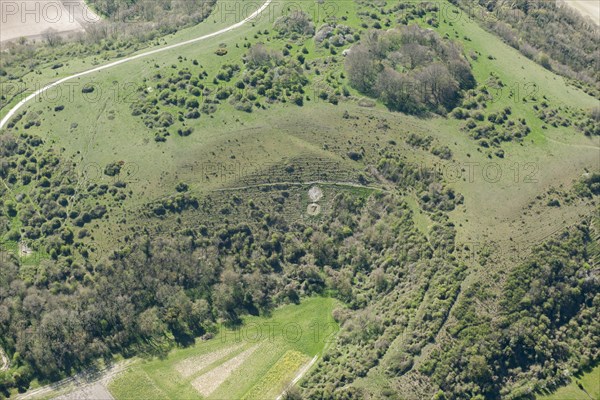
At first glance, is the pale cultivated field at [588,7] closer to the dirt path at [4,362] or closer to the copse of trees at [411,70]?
the copse of trees at [411,70]

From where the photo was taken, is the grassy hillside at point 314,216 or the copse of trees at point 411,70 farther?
the copse of trees at point 411,70

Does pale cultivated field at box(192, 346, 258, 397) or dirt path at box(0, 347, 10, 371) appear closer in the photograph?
pale cultivated field at box(192, 346, 258, 397)

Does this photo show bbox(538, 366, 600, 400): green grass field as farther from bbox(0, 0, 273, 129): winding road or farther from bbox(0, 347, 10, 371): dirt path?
bbox(0, 0, 273, 129): winding road

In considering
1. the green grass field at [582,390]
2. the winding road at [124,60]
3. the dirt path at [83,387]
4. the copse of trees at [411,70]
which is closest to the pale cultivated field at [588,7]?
the copse of trees at [411,70]

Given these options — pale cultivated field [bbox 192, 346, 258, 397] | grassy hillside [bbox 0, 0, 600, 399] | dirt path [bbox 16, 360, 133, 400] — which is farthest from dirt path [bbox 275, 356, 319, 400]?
dirt path [bbox 16, 360, 133, 400]

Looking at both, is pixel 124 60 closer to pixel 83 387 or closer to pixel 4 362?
pixel 4 362
